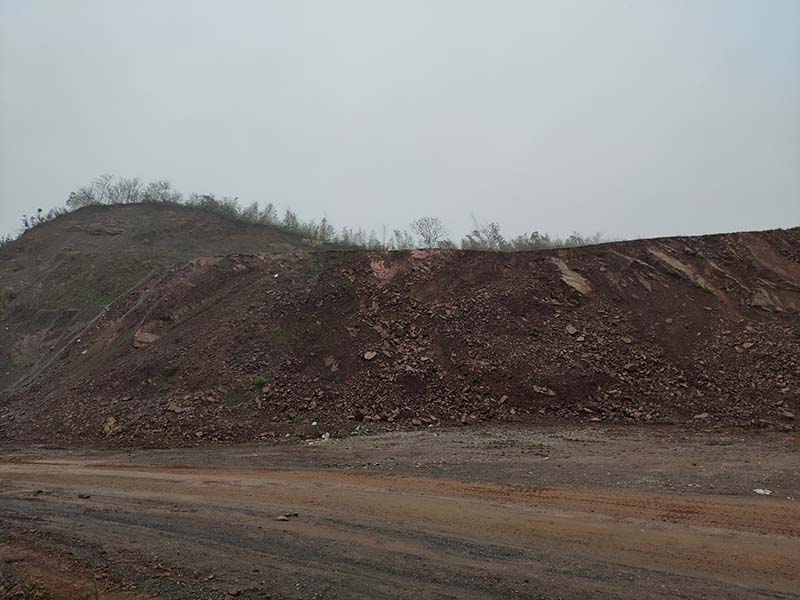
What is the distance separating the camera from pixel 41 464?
35.1ft

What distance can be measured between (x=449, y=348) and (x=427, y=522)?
822 centimetres

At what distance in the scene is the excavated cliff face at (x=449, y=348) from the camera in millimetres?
12148

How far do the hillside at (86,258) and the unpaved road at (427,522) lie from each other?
15946mm

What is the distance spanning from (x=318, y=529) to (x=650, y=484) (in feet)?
15.1

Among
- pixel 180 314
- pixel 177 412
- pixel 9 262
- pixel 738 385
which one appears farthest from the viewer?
pixel 9 262

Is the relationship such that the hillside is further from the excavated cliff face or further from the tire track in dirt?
the tire track in dirt

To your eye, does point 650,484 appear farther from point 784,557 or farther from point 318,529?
point 318,529

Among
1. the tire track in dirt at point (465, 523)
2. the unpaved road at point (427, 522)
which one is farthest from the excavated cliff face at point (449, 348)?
the tire track in dirt at point (465, 523)

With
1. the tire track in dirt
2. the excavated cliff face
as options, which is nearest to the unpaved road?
the tire track in dirt

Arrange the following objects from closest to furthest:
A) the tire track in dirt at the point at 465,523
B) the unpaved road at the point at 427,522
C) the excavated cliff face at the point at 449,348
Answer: the unpaved road at the point at 427,522 < the tire track in dirt at the point at 465,523 < the excavated cliff face at the point at 449,348

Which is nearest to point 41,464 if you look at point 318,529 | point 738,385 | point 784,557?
point 318,529

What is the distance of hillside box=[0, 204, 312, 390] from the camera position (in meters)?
23.4

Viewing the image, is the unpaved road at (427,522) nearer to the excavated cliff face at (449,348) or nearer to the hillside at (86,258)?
the excavated cliff face at (449,348)

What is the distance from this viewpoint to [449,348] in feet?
46.1
